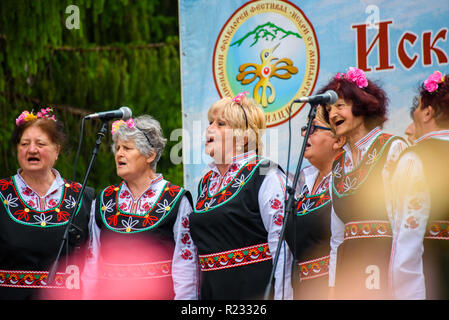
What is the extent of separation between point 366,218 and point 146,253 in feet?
4.05

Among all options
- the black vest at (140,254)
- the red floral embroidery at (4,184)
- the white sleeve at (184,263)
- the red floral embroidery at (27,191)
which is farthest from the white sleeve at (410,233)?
the red floral embroidery at (4,184)

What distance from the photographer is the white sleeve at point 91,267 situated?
155 inches

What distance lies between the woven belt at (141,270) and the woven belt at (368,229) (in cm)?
105

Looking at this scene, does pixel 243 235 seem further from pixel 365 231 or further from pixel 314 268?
pixel 365 231

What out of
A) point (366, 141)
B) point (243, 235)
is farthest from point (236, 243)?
point (366, 141)

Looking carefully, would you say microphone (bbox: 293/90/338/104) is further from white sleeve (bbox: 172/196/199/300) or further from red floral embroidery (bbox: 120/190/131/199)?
red floral embroidery (bbox: 120/190/131/199)

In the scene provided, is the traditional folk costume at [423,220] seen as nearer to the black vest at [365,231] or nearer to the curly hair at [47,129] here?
the black vest at [365,231]

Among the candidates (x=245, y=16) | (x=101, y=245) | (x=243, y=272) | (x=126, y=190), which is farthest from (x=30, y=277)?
(x=245, y=16)

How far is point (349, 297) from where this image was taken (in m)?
3.42

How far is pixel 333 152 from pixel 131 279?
1.36 m

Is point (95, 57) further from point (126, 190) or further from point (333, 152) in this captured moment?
point (333, 152)

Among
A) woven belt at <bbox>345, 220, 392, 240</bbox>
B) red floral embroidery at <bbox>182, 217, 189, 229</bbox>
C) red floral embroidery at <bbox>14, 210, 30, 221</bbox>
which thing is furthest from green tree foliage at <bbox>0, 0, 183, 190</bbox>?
woven belt at <bbox>345, 220, 392, 240</bbox>

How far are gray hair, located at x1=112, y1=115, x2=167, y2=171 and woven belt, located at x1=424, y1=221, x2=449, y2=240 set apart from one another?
168 cm

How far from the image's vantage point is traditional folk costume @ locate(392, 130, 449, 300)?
3.03m
